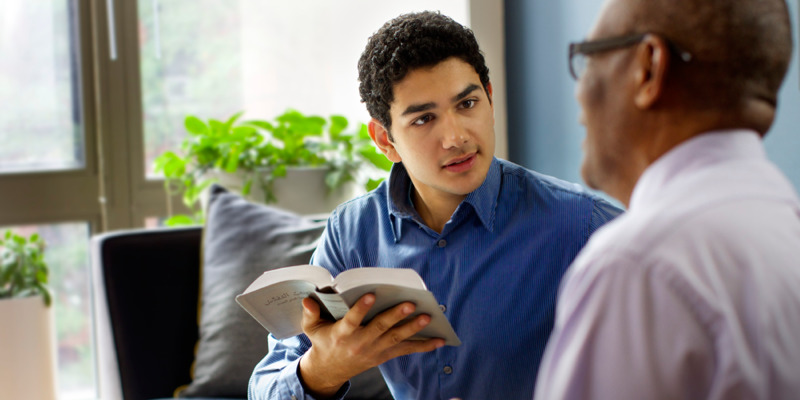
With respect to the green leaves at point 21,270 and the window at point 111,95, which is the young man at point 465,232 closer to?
the window at point 111,95

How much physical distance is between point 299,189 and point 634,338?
194 centimetres

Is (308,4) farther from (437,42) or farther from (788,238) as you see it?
(788,238)

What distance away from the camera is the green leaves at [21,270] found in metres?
2.60

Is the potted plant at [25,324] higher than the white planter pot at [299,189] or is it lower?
lower

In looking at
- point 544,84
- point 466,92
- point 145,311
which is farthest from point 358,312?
point 544,84

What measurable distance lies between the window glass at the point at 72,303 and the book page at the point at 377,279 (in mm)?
2493

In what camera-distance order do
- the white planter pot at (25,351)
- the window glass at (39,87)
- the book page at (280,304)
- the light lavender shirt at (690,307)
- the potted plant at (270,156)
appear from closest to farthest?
the light lavender shirt at (690,307) → the book page at (280,304) → the potted plant at (270,156) → the white planter pot at (25,351) → the window glass at (39,87)

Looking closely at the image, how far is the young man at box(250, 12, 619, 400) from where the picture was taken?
1.20 meters

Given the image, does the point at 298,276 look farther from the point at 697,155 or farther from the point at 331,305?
the point at 697,155

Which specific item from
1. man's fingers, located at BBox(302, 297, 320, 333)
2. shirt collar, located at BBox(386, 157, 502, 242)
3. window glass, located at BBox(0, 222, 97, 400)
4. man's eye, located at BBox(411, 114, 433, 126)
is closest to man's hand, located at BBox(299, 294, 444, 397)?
man's fingers, located at BBox(302, 297, 320, 333)

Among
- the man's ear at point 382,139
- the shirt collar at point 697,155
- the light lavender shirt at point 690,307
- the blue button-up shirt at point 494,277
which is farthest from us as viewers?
the man's ear at point 382,139

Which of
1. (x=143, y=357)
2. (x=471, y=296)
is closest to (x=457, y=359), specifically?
(x=471, y=296)

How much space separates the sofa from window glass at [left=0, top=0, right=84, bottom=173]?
49.9 inches

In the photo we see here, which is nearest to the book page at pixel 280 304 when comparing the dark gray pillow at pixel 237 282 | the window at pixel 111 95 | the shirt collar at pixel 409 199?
the shirt collar at pixel 409 199
